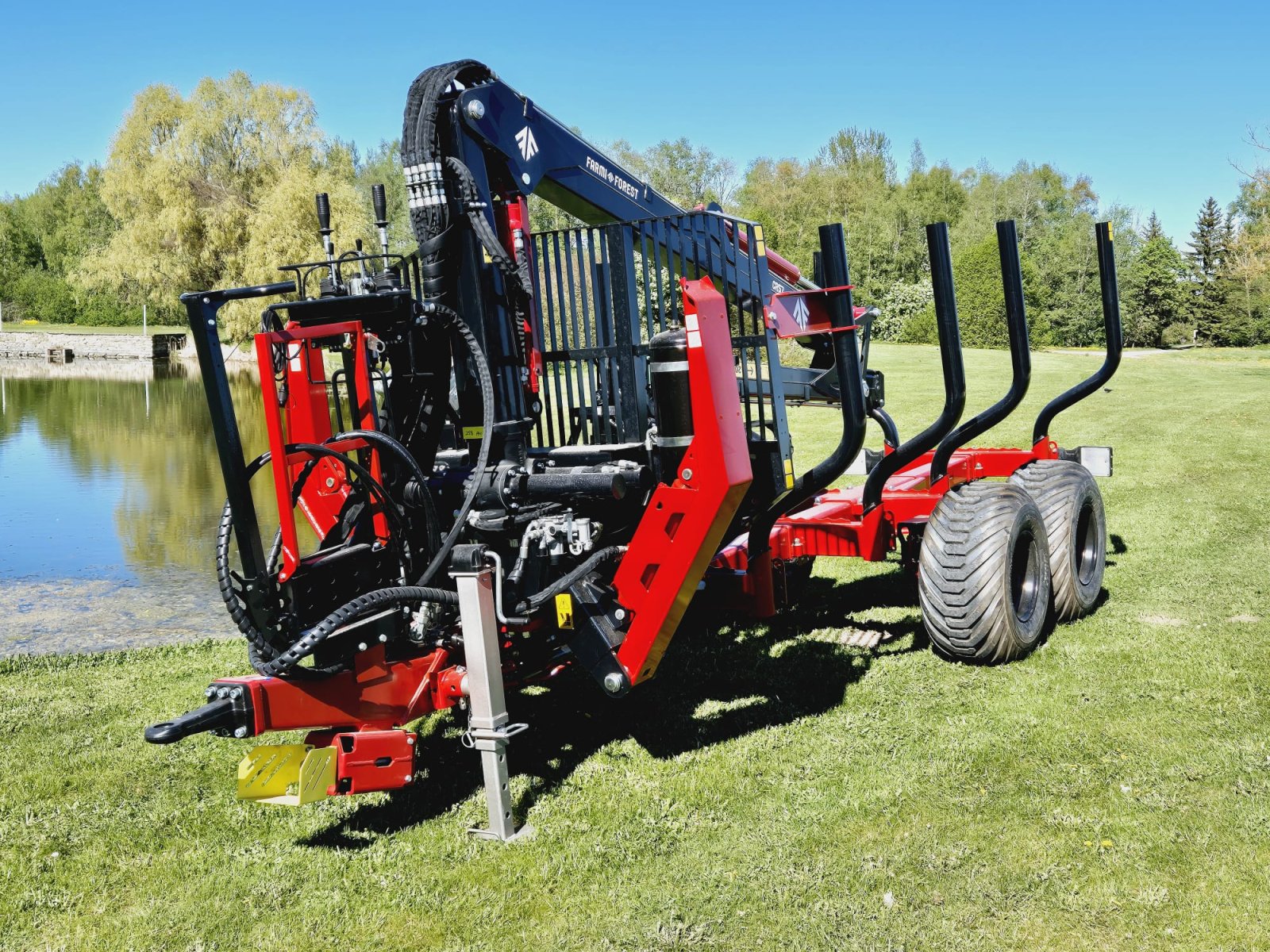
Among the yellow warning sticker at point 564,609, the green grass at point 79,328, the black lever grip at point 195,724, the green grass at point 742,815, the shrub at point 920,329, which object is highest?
the green grass at point 79,328

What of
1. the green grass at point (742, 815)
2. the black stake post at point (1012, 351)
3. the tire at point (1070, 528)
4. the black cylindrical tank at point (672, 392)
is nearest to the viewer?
the green grass at point (742, 815)

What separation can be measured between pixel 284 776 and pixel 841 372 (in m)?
3.17

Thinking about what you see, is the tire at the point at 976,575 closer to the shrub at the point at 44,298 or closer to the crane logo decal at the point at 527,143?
the crane logo decal at the point at 527,143

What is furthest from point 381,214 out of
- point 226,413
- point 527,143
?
point 226,413

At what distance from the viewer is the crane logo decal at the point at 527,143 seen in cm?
575

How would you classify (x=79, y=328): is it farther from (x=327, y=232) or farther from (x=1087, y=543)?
(x=1087, y=543)

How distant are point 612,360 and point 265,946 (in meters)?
3.12

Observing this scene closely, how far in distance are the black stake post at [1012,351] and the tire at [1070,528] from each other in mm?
680

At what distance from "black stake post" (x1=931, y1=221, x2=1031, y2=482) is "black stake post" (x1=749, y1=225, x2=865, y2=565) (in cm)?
181

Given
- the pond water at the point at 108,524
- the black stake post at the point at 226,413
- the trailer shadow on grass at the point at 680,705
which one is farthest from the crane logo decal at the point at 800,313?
the pond water at the point at 108,524

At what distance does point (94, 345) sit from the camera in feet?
202

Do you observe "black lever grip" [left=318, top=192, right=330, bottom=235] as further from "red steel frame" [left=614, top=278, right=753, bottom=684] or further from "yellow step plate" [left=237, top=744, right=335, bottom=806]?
"yellow step plate" [left=237, top=744, right=335, bottom=806]

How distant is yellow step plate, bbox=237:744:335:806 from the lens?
4.51m

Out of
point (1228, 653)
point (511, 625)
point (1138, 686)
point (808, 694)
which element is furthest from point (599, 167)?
point (1228, 653)
